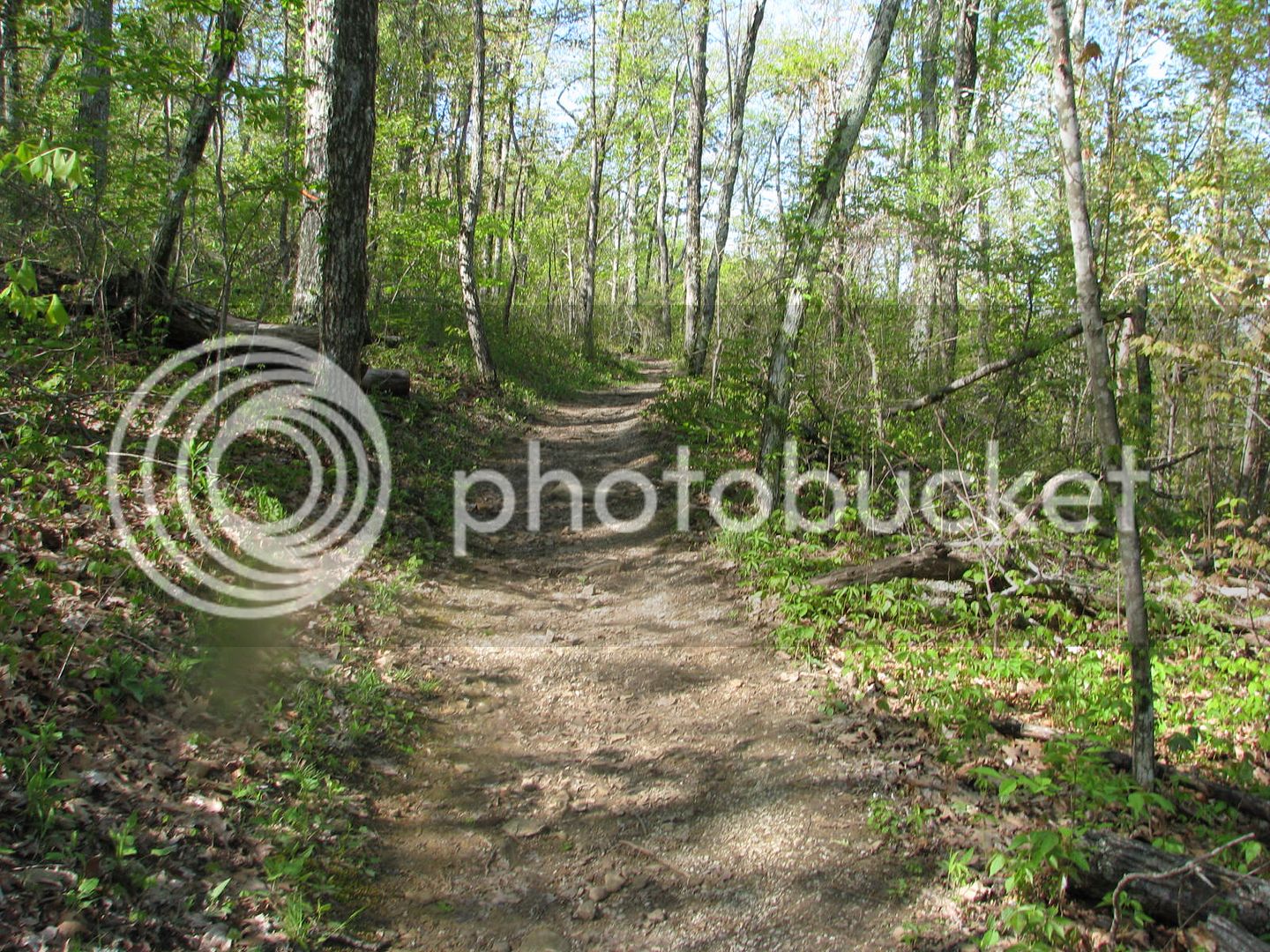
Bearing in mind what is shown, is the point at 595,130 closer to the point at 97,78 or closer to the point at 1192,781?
the point at 97,78

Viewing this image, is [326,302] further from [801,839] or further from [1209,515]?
[1209,515]

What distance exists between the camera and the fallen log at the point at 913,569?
6.35m

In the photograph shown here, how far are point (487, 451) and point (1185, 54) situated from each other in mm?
10246

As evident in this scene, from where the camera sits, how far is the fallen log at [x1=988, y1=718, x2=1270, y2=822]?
3.80 m

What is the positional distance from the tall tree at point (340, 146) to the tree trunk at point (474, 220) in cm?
558

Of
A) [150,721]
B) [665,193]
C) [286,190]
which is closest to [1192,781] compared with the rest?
[150,721]

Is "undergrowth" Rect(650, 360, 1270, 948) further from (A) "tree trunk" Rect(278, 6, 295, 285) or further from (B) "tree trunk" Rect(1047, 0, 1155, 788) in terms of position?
(A) "tree trunk" Rect(278, 6, 295, 285)

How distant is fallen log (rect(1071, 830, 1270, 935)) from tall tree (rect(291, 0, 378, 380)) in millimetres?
7316

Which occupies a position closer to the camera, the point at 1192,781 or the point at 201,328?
the point at 1192,781

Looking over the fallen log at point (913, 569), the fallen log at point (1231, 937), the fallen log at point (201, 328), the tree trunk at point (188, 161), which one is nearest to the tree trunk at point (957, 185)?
the fallen log at point (913, 569)

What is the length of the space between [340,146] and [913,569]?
655 cm

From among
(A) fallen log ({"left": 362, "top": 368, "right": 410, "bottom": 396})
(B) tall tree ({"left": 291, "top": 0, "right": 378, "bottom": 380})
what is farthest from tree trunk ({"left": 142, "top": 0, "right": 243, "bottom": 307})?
(A) fallen log ({"left": 362, "top": 368, "right": 410, "bottom": 396})

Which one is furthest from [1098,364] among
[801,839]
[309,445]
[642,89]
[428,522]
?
[642,89]

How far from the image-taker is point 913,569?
6.36 m
